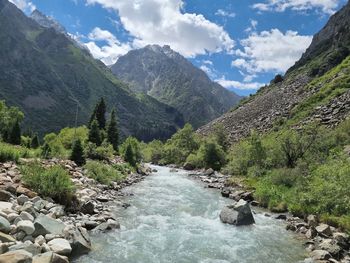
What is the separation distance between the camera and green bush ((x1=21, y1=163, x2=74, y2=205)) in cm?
2653

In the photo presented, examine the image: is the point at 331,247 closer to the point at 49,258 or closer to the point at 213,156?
the point at 49,258

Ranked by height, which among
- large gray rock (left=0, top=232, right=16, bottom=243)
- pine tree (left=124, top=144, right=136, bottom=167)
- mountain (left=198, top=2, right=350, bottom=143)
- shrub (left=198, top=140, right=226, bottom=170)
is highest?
mountain (left=198, top=2, right=350, bottom=143)

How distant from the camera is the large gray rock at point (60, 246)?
18.1 m

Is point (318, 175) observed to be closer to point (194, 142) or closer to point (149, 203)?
point (149, 203)

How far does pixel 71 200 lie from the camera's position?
27078 millimetres

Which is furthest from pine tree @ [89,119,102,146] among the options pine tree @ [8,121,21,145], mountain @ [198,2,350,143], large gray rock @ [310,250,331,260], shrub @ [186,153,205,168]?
large gray rock @ [310,250,331,260]

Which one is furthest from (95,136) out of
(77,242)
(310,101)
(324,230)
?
(77,242)

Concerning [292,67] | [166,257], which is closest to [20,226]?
[166,257]

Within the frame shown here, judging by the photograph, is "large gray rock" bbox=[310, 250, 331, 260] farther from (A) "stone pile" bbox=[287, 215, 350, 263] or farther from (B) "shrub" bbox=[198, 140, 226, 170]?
(B) "shrub" bbox=[198, 140, 226, 170]

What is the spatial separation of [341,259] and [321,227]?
4.97 meters

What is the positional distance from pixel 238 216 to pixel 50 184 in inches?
572

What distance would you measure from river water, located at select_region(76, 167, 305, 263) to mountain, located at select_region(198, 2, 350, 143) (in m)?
43.0

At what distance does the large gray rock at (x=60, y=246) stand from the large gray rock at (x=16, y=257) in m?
3.11

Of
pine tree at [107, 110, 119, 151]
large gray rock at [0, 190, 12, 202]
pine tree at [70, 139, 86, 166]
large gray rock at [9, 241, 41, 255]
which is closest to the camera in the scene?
large gray rock at [9, 241, 41, 255]
